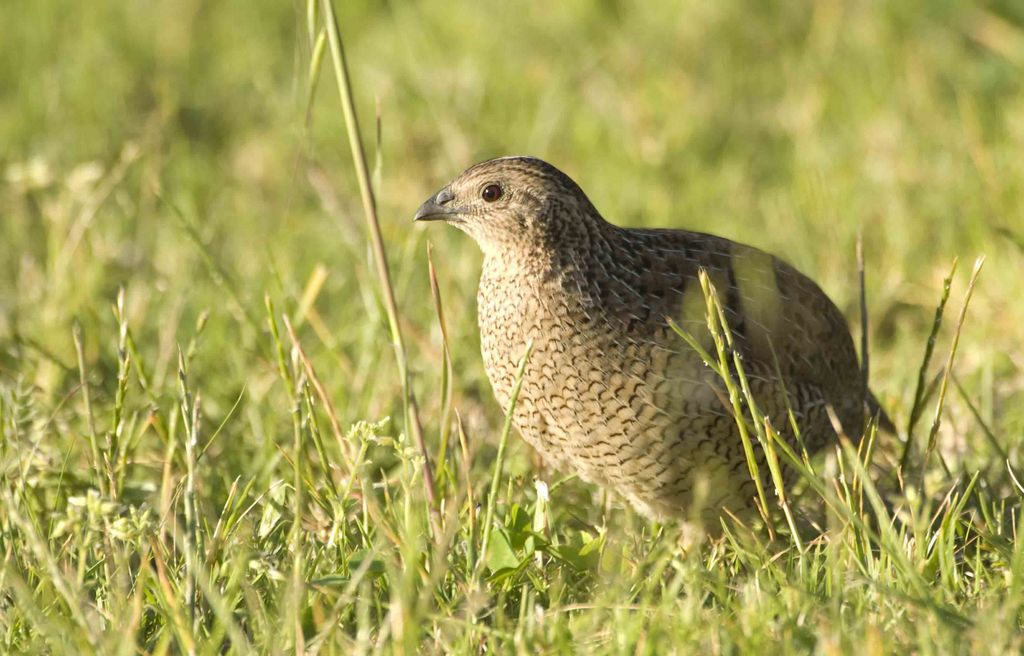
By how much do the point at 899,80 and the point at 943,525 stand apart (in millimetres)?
4441

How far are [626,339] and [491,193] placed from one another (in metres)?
0.64

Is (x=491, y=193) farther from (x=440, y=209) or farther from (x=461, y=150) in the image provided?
(x=461, y=150)

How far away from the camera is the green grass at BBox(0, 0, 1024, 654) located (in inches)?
129

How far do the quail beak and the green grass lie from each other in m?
0.28

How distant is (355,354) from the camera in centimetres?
561

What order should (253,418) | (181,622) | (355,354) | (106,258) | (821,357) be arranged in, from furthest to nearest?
(106,258) < (355,354) < (253,418) < (821,357) < (181,622)

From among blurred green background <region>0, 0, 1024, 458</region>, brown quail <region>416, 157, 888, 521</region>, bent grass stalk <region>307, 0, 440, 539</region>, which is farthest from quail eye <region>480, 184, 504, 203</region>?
bent grass stalk <region>307, 0, 440, 539</region>

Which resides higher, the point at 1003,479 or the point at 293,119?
the point at 293,119

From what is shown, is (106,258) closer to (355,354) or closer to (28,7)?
(355,354)

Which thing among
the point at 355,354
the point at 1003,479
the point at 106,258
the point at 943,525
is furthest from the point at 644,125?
the point at 943,525

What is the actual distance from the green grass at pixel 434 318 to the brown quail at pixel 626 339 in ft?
0.64

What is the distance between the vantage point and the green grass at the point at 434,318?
10.8ft

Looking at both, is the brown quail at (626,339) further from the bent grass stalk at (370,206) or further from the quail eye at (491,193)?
the bent grass stalk at (370,206)

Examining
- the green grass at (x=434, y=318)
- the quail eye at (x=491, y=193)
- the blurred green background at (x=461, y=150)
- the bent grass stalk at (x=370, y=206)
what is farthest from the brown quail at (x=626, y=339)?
the blurred green background at (x=461, y=150)
